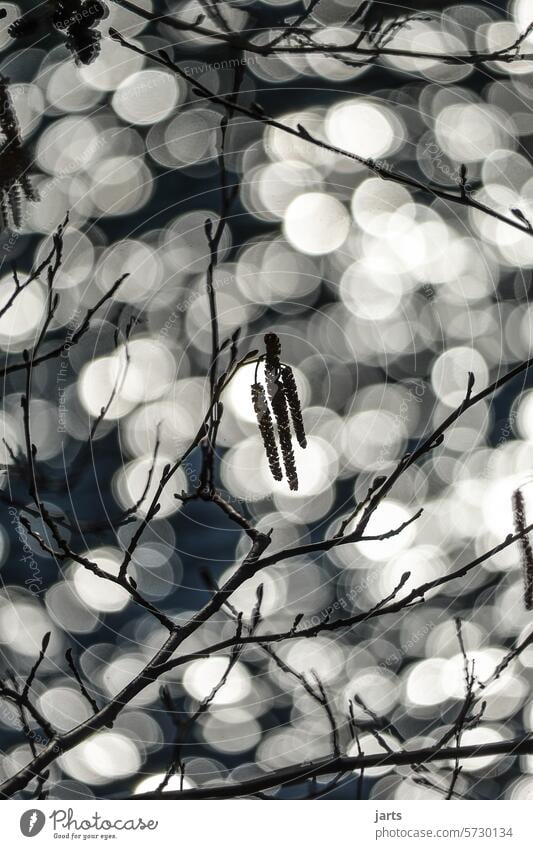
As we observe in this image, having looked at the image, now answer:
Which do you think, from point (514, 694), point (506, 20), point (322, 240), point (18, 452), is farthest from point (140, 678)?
point (506, 20)

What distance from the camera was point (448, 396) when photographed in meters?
0.69

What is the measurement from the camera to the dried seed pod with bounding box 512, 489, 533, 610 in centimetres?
68

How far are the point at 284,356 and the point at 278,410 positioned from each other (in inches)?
4.8

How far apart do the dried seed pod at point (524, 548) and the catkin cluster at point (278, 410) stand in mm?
246

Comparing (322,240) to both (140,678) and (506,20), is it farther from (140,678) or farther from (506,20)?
(140,678)

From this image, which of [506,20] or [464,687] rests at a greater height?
[506,20]

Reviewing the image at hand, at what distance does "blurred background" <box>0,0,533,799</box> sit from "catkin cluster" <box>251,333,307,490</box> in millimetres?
54

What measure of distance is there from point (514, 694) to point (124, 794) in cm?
40
